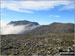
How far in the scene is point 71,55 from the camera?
1759 cm

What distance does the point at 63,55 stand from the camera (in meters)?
17.4

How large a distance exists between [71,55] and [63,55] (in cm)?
100
